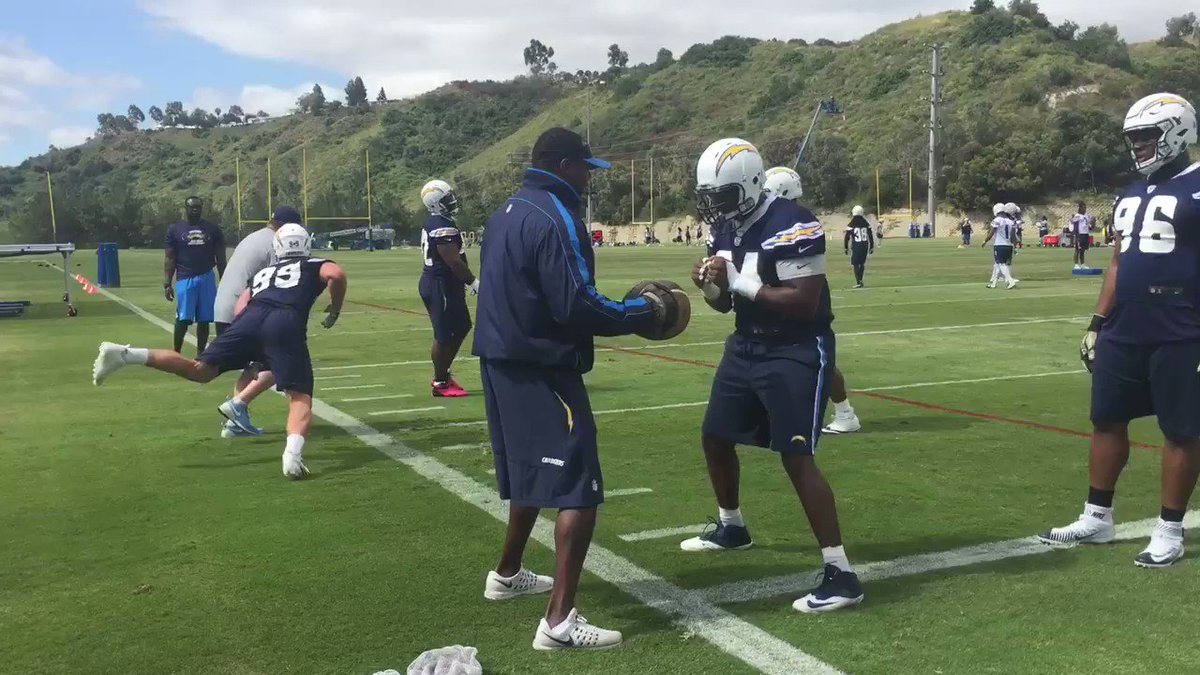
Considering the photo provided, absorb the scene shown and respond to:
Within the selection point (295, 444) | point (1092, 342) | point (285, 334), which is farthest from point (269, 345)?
point (1092, 342)

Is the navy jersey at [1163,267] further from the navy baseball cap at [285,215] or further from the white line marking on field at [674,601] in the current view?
the navy baseball cap at [285,215]

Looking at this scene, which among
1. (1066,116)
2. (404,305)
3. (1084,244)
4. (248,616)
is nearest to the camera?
(248,616)

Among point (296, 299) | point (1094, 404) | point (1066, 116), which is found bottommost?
point (1094, 404)

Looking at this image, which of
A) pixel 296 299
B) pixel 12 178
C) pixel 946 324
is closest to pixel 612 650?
pixel 296 299

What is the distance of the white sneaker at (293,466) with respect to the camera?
6805 millimetres

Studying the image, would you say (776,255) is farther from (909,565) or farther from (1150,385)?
(1150,385)

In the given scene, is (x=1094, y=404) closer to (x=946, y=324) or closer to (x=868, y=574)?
(x=868, y=574)

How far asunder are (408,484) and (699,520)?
6.40 feet

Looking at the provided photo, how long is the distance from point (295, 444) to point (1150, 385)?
493 centimetres

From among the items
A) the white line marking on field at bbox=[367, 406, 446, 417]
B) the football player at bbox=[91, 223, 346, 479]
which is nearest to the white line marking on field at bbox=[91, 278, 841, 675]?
the football player at bbox=[91, 223, 346, 479]

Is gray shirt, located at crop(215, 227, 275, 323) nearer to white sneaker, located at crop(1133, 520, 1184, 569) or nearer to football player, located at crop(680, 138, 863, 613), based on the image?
football player, located at crop(680, 138, 863, 613)

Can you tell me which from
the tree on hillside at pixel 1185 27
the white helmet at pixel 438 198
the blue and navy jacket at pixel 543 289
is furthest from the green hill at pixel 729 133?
the blue and navy jacket at pixel 543 289

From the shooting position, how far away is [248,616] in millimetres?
4418

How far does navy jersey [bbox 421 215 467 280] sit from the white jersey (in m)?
15.2
